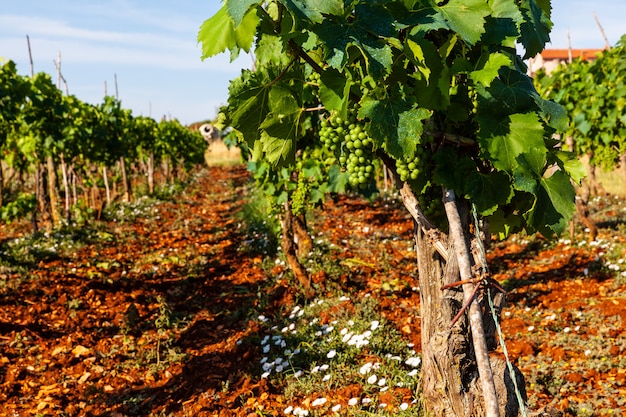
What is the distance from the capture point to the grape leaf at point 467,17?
5.94 feet

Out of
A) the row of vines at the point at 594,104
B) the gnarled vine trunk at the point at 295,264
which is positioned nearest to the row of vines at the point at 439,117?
the gnarled vine trunk at the point at 295,264

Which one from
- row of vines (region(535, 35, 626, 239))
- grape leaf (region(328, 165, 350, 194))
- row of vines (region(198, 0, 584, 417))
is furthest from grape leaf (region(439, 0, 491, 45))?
row of vines (region(535, 35, 626, 239))

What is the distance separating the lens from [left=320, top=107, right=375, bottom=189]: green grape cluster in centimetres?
215

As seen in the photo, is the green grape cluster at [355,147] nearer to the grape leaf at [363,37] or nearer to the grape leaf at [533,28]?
the grape leaf at [363,37]

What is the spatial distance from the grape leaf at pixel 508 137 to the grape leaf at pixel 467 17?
326mm

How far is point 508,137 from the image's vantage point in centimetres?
200

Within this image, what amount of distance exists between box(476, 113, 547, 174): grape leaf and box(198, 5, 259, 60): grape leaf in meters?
0.90

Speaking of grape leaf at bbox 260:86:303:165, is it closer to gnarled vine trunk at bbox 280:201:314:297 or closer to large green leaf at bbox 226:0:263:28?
large green leaf at bbox 226:0:263:28

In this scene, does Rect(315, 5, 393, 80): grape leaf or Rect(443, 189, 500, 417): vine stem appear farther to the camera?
Rect(443, 189, 500, 417): vine stem

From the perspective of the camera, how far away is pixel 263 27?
1.83m

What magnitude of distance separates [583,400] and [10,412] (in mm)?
4862

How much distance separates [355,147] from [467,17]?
66cm

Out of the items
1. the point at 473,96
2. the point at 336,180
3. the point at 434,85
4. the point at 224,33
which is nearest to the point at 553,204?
the point at 473,96

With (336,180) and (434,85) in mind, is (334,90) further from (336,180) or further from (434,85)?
(336,180)
